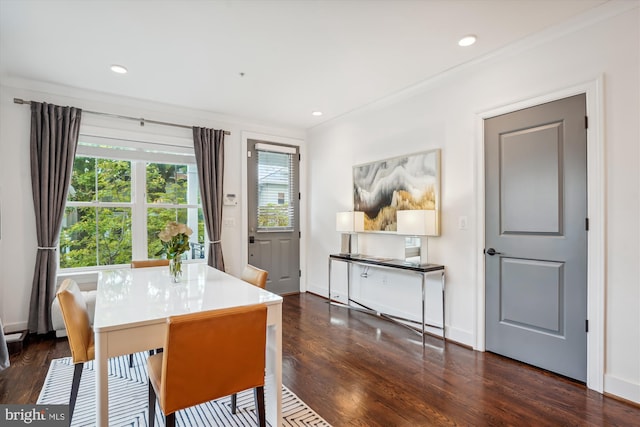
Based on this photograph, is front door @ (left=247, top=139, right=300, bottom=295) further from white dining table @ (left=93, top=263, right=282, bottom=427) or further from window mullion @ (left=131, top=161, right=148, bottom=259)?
white dining table @ (left=93, top=263, right=282, bottom=427)

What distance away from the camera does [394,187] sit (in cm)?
391

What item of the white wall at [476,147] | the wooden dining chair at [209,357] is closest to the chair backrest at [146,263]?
the wooden dining chair at [209,357]

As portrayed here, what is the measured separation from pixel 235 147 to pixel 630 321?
452 cm

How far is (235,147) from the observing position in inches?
190

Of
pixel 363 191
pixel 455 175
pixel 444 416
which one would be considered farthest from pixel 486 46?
pixel 444 416

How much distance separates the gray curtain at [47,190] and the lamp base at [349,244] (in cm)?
324

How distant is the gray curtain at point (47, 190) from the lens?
11.4 feet

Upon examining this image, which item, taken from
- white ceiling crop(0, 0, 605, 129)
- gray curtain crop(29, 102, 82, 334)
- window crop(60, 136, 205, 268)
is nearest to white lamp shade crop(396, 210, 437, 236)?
white ceiling crop(0, 0, 605, 129)

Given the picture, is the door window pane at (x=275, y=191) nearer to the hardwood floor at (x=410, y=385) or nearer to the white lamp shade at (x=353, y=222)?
the white lamp shade at (x=353, y=222)

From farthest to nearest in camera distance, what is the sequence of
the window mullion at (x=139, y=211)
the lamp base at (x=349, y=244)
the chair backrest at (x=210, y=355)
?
the lamp base at (x=349, y=244) → the window mullion at (x=139, y=211) → the chair backrest at (x=210, y=355)

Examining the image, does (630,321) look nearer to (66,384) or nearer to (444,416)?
A: (444,416)

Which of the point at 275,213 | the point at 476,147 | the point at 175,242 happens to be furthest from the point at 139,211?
the point at 476,147

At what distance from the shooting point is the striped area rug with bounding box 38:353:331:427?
202cm
